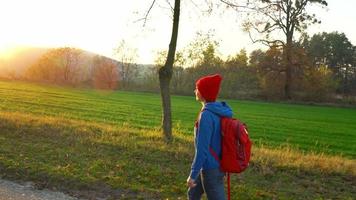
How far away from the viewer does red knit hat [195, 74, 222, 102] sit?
4992mm

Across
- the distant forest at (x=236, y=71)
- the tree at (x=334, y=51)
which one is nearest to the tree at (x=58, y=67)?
the distant forest at (x=236, y=71)

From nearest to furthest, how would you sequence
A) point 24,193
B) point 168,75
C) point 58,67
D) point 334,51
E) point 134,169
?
point 24,193, point 134,169, point 168,75, point 334,51, point 58,67

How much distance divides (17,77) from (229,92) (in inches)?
1506

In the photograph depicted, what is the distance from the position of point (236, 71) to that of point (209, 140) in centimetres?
7006

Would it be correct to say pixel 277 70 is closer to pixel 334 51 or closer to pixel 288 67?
pixel 288 67

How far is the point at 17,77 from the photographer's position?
8612cm

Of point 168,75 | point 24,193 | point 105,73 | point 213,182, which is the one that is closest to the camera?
point 213,182

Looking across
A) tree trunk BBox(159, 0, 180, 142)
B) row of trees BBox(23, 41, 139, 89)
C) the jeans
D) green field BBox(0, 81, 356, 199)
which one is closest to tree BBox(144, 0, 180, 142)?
tree trunk BBox(159, 0, 180, 142)

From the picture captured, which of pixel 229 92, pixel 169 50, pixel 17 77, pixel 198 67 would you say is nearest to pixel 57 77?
pixel 17 77

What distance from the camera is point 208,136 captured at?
494cm

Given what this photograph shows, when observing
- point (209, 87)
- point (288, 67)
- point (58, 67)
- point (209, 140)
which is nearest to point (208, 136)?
point (209, 140)

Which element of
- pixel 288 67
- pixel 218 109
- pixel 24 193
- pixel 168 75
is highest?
pixel 288 67

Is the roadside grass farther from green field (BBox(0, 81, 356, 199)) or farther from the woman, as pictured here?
the woman

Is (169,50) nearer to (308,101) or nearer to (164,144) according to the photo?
(164,144)
